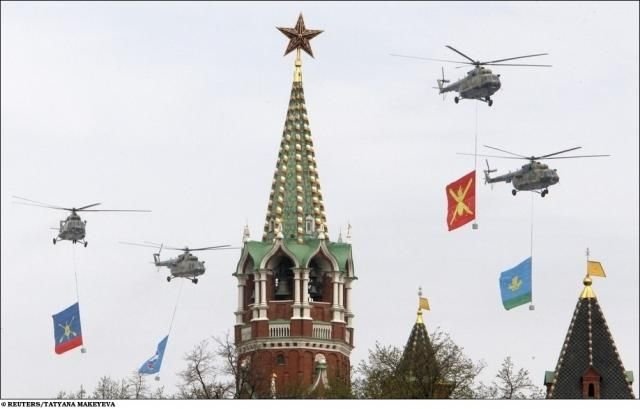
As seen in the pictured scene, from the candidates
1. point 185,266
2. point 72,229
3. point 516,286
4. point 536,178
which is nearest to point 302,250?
point 185,266

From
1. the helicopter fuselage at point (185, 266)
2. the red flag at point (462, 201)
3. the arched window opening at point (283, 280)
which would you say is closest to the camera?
the red flag at point (462, 201)

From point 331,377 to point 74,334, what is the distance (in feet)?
84.7

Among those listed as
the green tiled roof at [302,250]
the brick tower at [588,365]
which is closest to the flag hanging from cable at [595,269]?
the brick tower at [588,365]

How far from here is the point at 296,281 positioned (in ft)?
557

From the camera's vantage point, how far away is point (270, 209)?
565ft

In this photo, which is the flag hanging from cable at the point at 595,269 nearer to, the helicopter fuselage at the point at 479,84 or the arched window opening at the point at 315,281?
the helicopter fuselage at the point at 479,84

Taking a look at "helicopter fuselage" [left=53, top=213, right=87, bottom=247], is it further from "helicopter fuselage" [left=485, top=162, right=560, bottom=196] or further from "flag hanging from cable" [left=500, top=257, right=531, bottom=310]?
"flag hanging from cable" [left=500, top=257, right=531, bottom=310]

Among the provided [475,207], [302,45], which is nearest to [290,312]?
[302,45]

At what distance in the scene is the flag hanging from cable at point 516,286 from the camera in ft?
395

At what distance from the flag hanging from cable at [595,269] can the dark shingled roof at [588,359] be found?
59.2 inches

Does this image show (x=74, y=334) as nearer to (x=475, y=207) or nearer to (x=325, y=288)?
(x=475, y=207)

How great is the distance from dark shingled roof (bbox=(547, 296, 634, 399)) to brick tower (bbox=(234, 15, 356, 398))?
3669cm

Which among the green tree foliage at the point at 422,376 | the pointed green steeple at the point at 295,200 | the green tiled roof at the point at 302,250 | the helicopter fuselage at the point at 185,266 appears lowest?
the green tree foliage at the point at 422,376

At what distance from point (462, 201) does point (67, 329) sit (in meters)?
23.8
